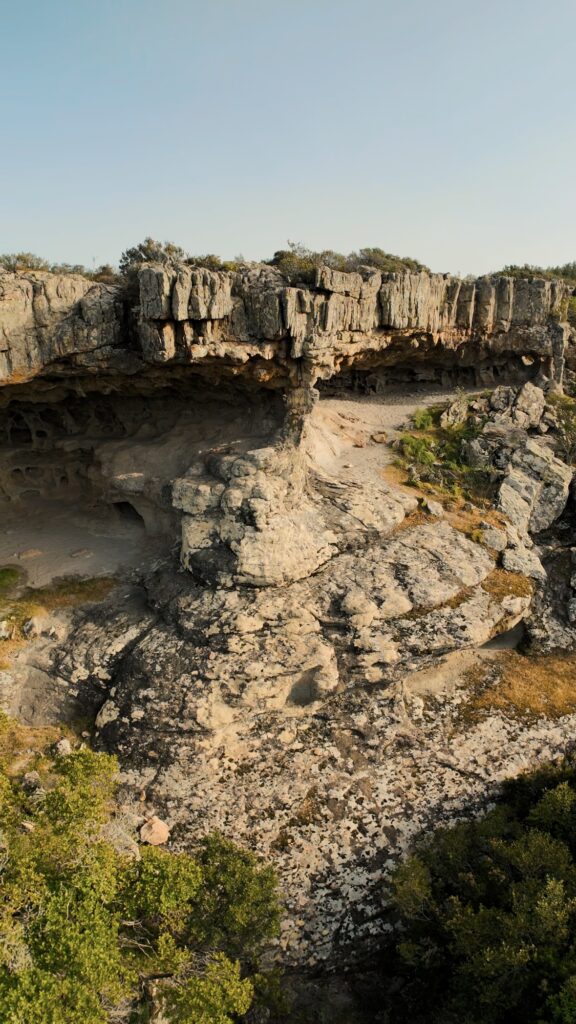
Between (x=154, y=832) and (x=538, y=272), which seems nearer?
(x=154, y=832)

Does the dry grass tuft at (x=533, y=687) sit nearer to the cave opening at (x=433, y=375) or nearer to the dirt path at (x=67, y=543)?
the dirt path at (x=67, y=543)

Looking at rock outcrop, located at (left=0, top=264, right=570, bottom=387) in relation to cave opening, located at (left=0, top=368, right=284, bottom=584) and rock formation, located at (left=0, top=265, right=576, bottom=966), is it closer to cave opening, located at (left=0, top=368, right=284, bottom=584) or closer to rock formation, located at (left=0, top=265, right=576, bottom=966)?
rock formation, located at (left=0, top=265, right=576, bottom=966)

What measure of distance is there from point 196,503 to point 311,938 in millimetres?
13386

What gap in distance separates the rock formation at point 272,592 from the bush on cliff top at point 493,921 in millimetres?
1616

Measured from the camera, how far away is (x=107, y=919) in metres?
10.8

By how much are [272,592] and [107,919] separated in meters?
10.2

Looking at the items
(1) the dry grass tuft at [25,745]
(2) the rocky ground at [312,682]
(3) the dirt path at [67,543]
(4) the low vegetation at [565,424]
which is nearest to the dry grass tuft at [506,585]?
(2) the rocky ground at [312,682]

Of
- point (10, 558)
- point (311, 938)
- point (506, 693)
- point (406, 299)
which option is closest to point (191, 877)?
point (311, 938)

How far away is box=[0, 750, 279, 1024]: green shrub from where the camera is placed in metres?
9.54

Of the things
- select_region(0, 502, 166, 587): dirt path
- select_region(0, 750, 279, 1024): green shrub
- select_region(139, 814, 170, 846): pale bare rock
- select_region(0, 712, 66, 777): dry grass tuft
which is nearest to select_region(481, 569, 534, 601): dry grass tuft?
select_region(0, 750, 279, 1024): green shrub

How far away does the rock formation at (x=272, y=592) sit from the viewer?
17156 mm

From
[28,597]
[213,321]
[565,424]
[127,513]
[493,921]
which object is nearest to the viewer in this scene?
[493,921]

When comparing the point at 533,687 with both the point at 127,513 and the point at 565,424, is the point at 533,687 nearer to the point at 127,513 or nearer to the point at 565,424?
the point at 565,424

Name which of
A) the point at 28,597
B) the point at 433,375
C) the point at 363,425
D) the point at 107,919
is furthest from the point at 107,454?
the point at 433,375
